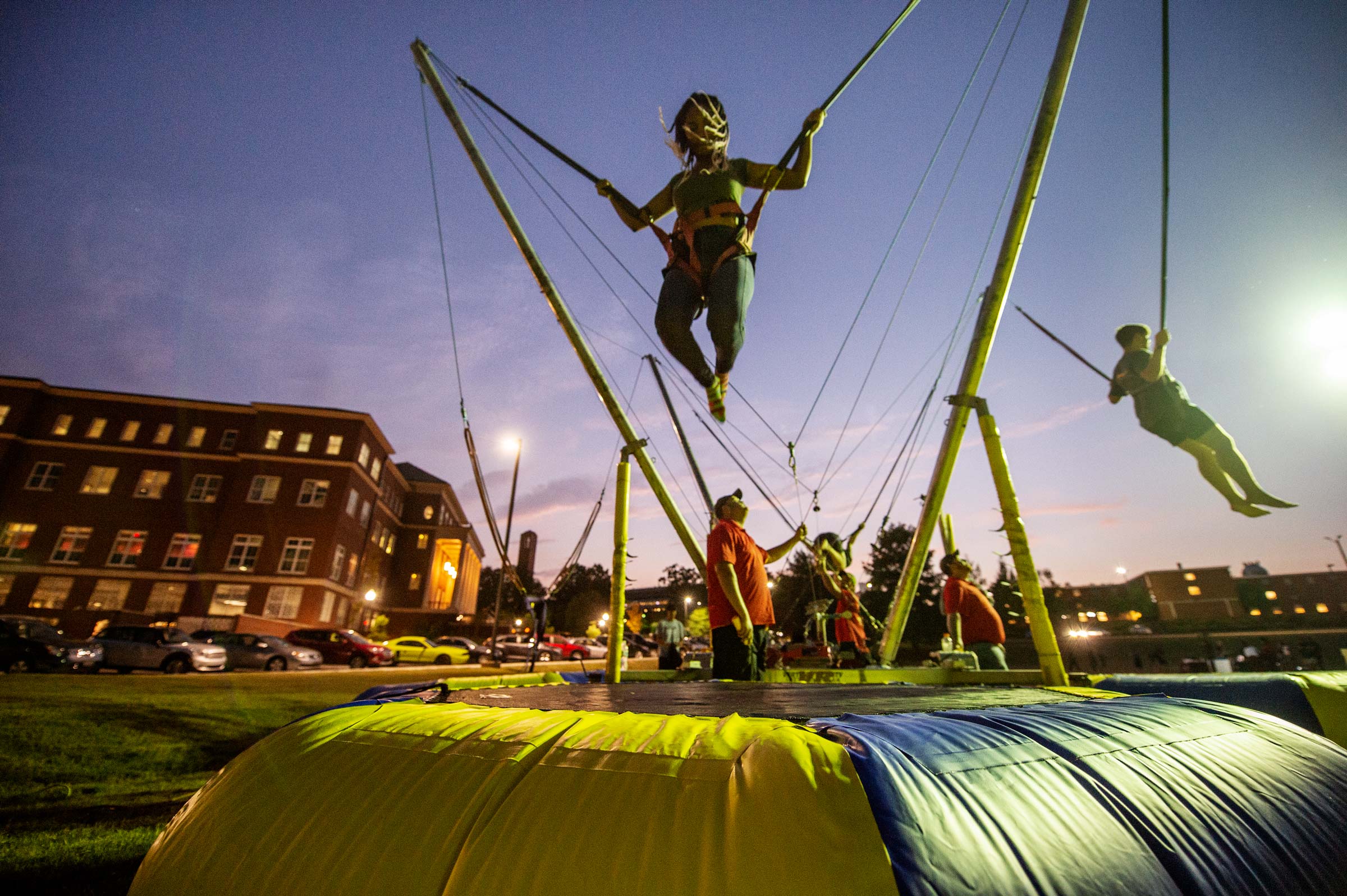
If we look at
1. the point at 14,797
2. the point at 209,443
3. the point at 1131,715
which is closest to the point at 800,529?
the point at 1131,715

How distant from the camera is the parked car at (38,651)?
11.7 m

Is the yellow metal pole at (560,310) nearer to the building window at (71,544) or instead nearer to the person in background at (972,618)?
the person in background at (972,618)

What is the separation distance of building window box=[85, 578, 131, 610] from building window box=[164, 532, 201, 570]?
152 cm

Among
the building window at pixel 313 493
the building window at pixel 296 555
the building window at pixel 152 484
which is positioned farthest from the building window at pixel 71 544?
the building window at pixel 313 493

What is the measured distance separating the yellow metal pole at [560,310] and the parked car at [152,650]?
47.0 ft

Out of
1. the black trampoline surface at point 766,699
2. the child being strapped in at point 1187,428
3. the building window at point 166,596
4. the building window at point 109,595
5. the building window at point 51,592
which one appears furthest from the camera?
the building window at point 166,596

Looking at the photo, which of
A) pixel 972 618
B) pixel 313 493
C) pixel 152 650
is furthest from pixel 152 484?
pixel 972 618

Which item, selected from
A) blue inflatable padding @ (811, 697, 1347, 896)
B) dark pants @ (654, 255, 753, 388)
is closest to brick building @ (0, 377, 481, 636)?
dark pants @ (654, 255, 753, 388)

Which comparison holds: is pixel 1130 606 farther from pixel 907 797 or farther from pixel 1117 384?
pixel 907 797

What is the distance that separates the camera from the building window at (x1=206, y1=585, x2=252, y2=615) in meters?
23.6

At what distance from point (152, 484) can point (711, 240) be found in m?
32.5

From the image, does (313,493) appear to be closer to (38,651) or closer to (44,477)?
(44,477)

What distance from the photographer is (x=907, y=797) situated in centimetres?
86

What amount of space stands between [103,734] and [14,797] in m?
2.11
